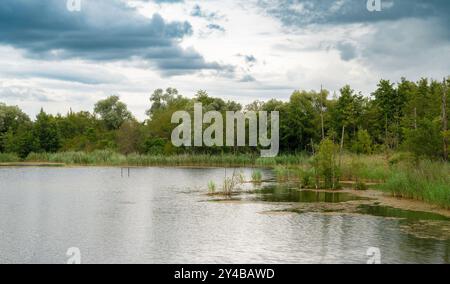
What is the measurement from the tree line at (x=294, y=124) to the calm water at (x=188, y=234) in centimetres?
2579

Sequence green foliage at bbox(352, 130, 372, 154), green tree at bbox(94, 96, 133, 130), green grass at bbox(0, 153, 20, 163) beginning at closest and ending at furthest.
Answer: green foliage at bbox(352, 130, 372, 154), green grass at bbox(0, 153, 20, 163), green tree at bbox(94, 96, 133, 130)

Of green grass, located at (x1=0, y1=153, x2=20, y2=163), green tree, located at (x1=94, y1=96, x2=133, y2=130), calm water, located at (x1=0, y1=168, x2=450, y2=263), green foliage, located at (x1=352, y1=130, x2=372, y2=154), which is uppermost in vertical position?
green tree, located at (x1=94, y1=96, x2=133, y2=130)

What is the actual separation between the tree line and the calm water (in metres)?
25.8

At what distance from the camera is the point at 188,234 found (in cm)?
1931

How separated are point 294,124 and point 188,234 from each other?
52332 mm

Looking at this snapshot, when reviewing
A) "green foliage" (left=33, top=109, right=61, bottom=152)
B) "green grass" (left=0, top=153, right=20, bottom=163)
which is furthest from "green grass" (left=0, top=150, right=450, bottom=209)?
"green foliage" (left=33, top=109, right=61, bottom=152)

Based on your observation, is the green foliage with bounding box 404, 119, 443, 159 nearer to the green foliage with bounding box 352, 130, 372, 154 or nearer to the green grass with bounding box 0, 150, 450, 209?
the green grass with bounding box 0, 150, 450, 209

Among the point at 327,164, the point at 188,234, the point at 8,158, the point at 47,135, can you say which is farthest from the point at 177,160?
the point at 188,234

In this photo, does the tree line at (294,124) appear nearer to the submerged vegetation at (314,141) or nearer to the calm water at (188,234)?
the submerged vegetation at (314,141)

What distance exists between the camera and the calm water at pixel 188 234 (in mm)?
15906

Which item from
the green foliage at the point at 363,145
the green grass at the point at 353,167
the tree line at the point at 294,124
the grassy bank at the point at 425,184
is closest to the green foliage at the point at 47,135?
the tree line at the point at 294,124

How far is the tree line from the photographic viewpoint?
5644 centimetres
